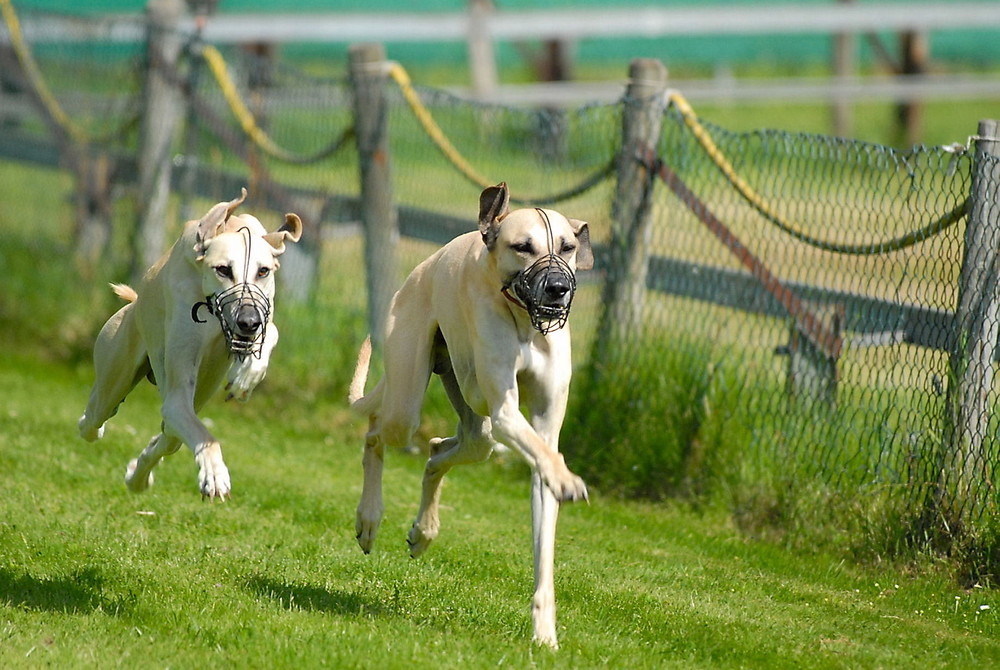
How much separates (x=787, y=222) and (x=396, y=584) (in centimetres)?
258

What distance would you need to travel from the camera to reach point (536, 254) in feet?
13.8

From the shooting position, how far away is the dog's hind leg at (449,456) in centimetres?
505

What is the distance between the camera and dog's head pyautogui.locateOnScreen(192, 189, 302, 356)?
14.3ft

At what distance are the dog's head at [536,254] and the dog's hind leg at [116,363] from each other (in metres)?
1.77

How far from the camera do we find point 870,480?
19.1 ft

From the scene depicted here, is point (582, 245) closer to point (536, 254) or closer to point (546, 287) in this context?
point (536, 254)

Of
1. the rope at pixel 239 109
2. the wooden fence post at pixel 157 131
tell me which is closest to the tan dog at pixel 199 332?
the rope at pixel 239 109

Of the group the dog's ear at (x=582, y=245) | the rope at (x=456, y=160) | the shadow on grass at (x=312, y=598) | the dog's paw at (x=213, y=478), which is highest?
the rope at (x=456, y=160)

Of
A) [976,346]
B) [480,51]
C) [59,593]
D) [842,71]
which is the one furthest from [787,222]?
[842,71]

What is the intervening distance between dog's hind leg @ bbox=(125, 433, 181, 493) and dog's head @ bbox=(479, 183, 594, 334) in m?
1.58

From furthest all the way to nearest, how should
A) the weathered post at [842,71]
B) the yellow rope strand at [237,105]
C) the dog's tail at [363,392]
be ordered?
the weathered post at [842,71] < the yellow rope strand at [237,105] < the dog's tail at [363,392]

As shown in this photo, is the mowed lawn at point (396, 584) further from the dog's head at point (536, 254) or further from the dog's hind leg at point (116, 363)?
the dog's head at point (536, 254)

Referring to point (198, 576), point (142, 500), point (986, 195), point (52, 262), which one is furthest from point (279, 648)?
point (52, 262)

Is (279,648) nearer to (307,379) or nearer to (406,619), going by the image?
(406,619)
